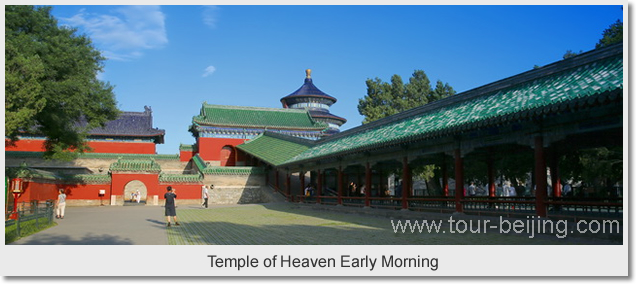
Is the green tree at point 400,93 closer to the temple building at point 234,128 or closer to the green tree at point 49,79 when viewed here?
the temple building at point 234,128

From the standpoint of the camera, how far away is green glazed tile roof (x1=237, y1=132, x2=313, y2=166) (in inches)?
1185

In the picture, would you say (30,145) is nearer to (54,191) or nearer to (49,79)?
(54,191)

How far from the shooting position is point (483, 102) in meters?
15.6

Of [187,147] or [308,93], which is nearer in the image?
[187,147]

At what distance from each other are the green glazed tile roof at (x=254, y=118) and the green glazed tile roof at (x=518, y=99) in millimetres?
22271

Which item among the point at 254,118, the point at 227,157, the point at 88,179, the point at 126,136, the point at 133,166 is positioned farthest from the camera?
the point at 254,118

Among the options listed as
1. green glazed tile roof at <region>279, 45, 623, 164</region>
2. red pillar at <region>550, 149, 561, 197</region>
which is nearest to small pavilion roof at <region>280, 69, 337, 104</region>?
green glazed tile roof at <region>279, 45, 623, 164</region>

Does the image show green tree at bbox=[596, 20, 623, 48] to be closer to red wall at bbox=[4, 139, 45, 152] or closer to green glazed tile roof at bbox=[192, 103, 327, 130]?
green glazed tile roof at bbox=[192, 103, 327, 130]

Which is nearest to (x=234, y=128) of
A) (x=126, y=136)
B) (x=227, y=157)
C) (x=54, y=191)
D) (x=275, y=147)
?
(x=227, y=157)

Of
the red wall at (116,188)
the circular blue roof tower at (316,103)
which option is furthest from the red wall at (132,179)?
the circular blue roof tower at (316,103)

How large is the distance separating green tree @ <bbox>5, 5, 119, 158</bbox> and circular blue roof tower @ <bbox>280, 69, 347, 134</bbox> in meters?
31.7

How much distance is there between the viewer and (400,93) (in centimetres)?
3850

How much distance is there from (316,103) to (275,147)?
2087 cm

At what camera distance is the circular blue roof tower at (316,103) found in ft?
175
